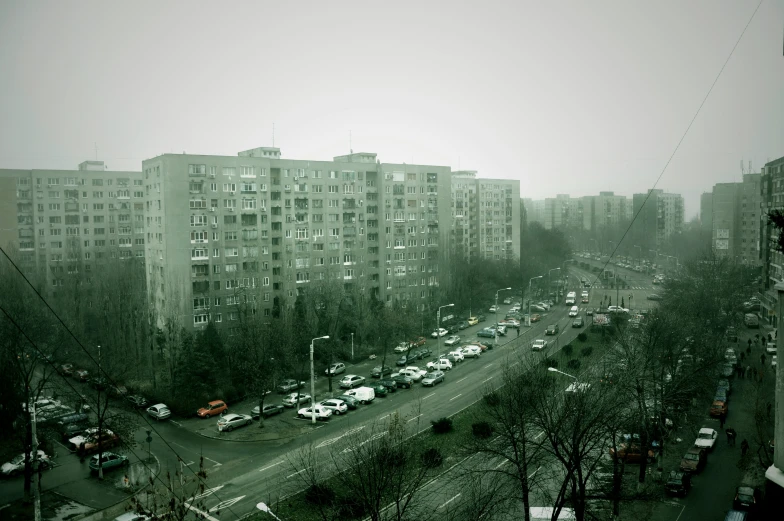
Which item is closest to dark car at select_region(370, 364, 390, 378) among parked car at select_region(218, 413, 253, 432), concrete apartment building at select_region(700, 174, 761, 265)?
parked car at select_region(218, 413, 253, 432)

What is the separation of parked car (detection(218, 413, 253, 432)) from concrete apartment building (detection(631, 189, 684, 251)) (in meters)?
55.8

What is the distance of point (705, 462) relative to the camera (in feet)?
53.2

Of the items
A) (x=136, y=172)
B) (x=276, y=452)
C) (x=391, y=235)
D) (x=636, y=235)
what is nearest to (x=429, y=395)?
(x=276, y=452)

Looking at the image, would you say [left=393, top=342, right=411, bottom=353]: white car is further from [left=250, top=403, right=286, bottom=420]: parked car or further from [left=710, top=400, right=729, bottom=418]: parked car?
[left=710, top=400, right=729, bottom=418]: parked car

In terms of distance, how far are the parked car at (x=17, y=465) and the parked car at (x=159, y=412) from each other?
15.0 feet

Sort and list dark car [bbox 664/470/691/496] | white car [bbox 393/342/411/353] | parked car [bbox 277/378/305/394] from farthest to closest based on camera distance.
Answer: white car [bbox 393/342/411/353] < parked car [bbox 277/378/305/394] < dark car [bbox 664/470/691/496]

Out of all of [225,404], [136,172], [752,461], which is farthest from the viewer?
[136,172]

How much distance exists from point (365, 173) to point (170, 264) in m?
15.2

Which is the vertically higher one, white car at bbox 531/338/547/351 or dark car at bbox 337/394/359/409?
white car at bbox 531/338/547/351

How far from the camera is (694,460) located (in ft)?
51.8

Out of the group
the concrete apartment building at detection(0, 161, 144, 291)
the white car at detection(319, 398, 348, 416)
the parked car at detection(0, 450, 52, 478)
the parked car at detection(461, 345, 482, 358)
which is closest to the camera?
the parked car at detection(0, 450, 52, 478)

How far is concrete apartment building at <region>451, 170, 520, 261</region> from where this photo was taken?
55.3 m

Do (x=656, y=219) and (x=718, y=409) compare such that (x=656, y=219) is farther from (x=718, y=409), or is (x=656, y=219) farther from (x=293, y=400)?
(x=293, y=400)

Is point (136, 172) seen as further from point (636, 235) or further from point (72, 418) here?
point (636, 235)
